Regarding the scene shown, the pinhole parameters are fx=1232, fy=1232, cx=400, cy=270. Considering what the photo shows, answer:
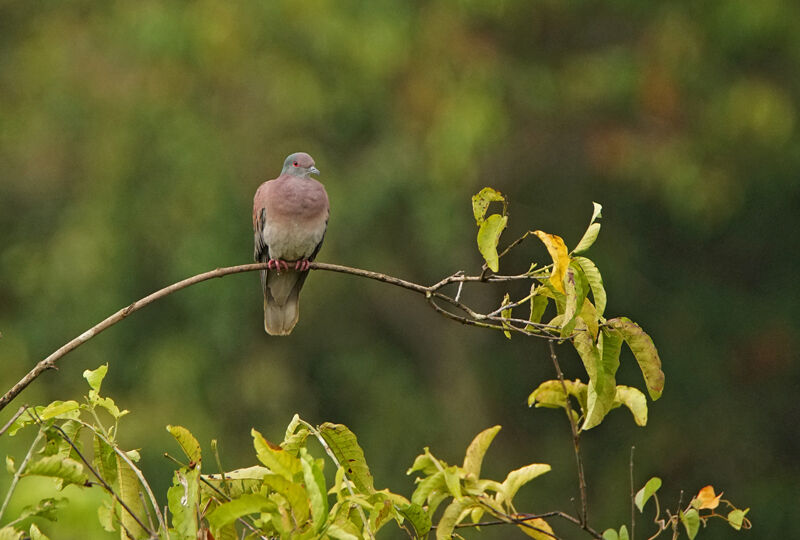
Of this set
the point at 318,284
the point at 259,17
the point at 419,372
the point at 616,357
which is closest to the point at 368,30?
the point at 259,17

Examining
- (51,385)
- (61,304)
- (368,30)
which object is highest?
(368,30)

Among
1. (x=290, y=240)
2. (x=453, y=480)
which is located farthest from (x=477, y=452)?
(x=290, y=240)

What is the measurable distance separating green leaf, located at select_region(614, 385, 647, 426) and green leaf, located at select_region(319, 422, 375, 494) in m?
0.43

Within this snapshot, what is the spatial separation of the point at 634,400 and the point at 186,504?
0.76 m

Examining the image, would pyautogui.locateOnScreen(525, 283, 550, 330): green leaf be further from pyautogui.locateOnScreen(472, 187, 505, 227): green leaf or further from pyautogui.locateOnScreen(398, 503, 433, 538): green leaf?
pyautogui.locateOnScreen(398, 503, 433, 538): green leaf

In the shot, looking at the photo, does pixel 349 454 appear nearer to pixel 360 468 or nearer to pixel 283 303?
pixel 360 468

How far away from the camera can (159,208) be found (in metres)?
9.43

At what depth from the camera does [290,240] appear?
13.2 feet

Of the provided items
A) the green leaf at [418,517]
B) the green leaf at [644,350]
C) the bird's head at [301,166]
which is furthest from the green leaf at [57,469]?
the bird's head at [301,166]

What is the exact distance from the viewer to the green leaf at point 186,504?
5.61 feet

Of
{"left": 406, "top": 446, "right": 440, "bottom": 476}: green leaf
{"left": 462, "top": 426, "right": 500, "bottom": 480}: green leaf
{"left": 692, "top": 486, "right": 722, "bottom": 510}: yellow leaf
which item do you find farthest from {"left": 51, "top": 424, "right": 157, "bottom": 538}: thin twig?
{"left": 692, "top": 486, "right": 722, "bottom": 510}: yellow leaf

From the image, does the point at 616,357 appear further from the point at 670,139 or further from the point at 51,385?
the point at 51,385

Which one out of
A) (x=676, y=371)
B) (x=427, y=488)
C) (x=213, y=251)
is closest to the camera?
(x=427, y=488)

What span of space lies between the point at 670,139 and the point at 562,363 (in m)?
1.88
